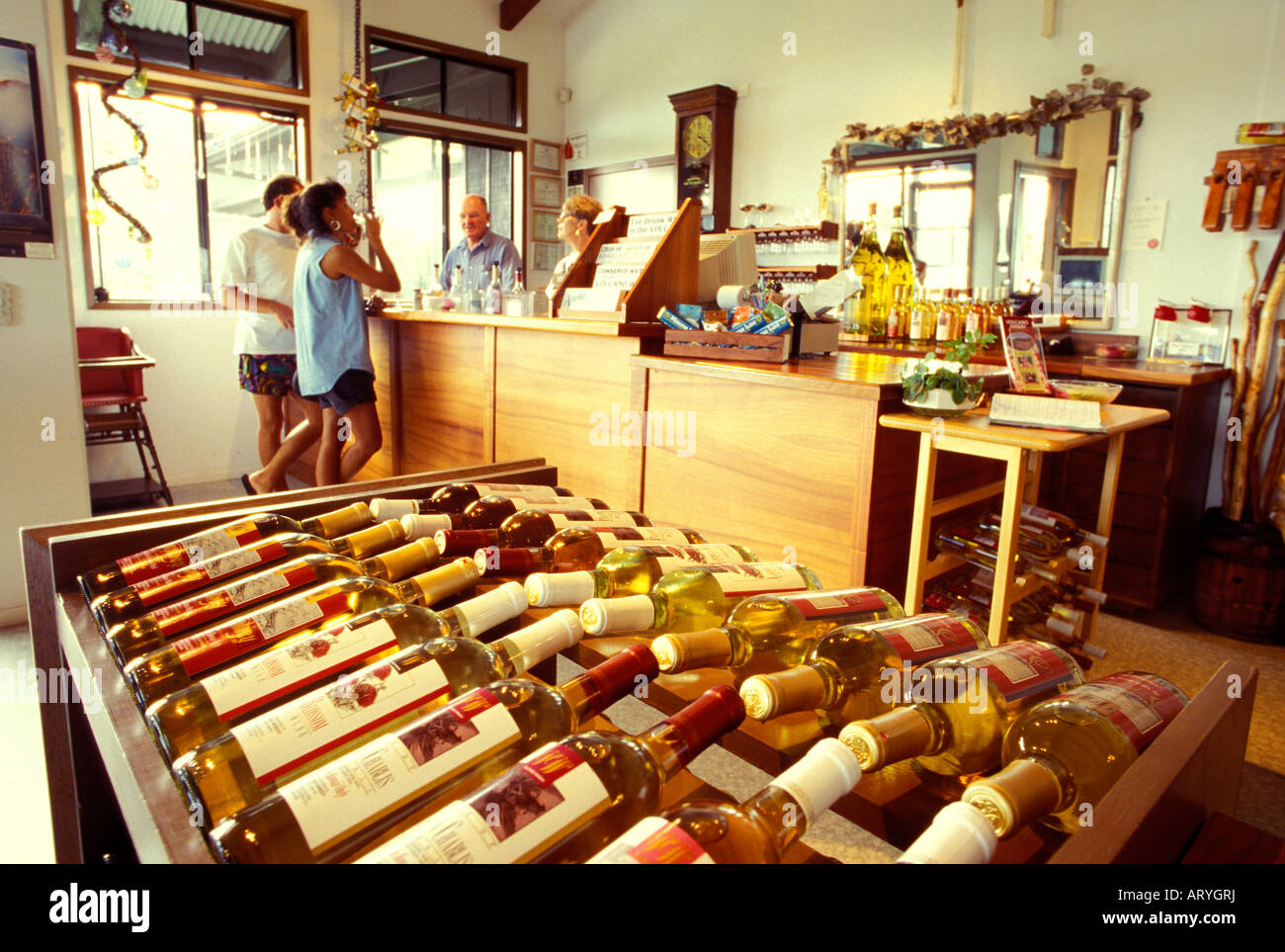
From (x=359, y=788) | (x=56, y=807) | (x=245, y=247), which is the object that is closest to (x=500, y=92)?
(x=245, y=247)

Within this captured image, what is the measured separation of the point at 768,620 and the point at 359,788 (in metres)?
0.43

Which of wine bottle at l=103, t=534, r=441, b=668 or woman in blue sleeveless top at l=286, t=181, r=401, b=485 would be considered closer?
wine bottle at l=103, t=534, r=441, b=668

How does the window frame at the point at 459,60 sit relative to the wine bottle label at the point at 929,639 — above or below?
above

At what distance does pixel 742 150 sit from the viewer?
569cm

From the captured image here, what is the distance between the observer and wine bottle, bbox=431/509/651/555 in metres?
1.02

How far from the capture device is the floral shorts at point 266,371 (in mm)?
4082

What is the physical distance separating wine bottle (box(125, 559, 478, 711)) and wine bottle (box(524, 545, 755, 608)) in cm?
14

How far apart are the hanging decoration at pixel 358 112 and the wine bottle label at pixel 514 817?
16.9ft

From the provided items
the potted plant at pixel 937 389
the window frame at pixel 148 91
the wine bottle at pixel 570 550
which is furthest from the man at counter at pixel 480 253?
the wine bottle at pixel 570 550

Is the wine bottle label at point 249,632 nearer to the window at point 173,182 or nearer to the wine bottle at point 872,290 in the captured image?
the wine bottle at point 872,290

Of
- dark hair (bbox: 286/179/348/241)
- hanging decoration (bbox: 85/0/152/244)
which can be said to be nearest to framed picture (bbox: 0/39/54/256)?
dark hair (bbox: 286/179/348/241)

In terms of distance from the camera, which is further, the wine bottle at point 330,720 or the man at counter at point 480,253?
the man at counter at point 480,253

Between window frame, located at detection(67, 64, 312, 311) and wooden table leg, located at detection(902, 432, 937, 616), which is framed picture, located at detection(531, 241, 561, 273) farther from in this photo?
wooden table leg, located at detection(902, 432, 937, 616)

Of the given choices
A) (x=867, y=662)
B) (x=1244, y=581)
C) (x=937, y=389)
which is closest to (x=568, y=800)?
(x=867, y=662)
